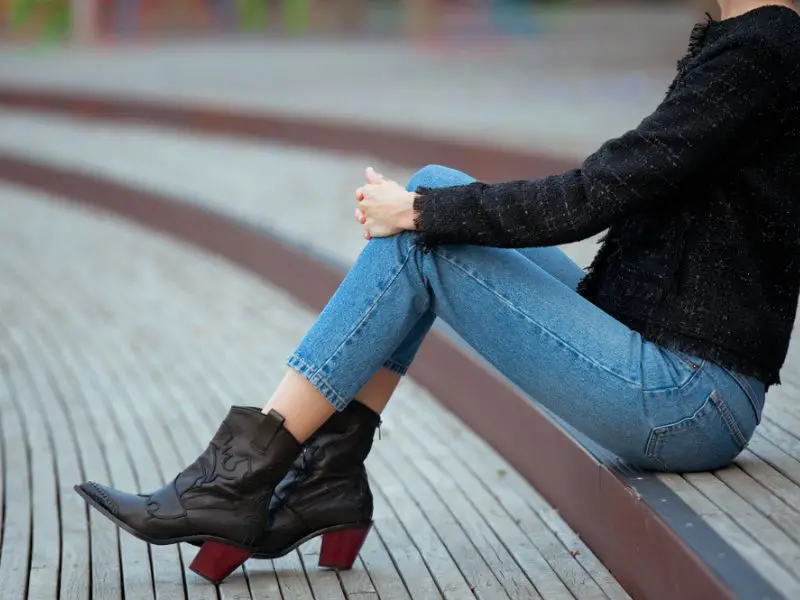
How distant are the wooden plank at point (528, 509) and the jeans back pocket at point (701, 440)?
0.24 metres

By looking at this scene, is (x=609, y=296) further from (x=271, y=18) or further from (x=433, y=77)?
(x=271, y=18)

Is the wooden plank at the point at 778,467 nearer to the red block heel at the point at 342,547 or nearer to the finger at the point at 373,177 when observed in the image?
the red block heel at the point at 342,547

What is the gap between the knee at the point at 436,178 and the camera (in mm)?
2004

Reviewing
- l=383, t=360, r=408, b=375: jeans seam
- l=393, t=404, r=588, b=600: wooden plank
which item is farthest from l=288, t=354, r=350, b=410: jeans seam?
l=393, t=404, r=588, b=600: wooden plank

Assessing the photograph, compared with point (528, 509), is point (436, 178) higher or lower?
higher

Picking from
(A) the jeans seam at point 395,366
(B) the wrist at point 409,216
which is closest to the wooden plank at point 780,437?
(A) the jeans seam at point 395,366

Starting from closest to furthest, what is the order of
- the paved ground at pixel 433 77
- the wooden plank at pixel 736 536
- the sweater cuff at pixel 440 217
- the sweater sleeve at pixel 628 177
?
1. the wooden plank at pixel 736 536
2. the sweater sleeve at pixel 628 177
3. the sweater cuff at pixel 440 217
4. the paved ground at pixel 433 77

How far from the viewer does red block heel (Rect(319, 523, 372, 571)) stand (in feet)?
6.92

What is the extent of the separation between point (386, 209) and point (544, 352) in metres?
0.34

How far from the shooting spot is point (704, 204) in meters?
1.86

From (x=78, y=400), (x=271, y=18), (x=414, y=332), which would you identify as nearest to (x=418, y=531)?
(x=414, y=332)

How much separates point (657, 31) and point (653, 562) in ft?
33.7

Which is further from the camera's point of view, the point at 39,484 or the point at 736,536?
the point at 39,484

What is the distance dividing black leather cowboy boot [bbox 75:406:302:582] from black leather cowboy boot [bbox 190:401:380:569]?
0.07 meters
